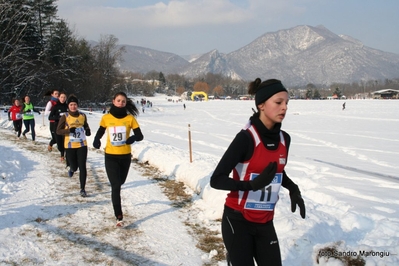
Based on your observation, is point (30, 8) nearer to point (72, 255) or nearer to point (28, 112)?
point (28, 112)

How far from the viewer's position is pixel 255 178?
98.8 inches

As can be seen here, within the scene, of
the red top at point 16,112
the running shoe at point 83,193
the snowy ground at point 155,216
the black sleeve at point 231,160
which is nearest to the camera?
the black sleeve at point 231,160

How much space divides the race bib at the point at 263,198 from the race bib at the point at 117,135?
329 centimetres

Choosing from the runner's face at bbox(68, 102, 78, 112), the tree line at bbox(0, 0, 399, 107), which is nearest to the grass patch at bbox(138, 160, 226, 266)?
the runner's face at bbox(68, 102, 78, 112)

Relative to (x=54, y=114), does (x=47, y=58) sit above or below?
above

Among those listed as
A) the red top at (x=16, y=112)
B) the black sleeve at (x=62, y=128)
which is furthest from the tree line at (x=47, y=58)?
the black sleeve at (x=62, y=128)

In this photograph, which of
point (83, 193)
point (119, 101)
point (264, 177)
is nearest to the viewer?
point (264, 177)

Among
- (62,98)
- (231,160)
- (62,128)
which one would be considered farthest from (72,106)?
(231,160)

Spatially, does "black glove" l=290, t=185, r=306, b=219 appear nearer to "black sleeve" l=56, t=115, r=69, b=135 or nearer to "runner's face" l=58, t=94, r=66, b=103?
"black sleeve" l=56, t=115, r=69, b=135

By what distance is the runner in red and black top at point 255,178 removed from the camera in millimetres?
2590

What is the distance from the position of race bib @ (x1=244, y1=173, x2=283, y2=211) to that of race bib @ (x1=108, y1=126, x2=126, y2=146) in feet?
10.8

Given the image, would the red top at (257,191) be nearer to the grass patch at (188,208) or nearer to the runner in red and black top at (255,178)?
the runner in red and black top at (255,178)

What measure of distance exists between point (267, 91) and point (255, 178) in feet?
2.33

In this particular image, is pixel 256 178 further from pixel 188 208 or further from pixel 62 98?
pixel 62 98
